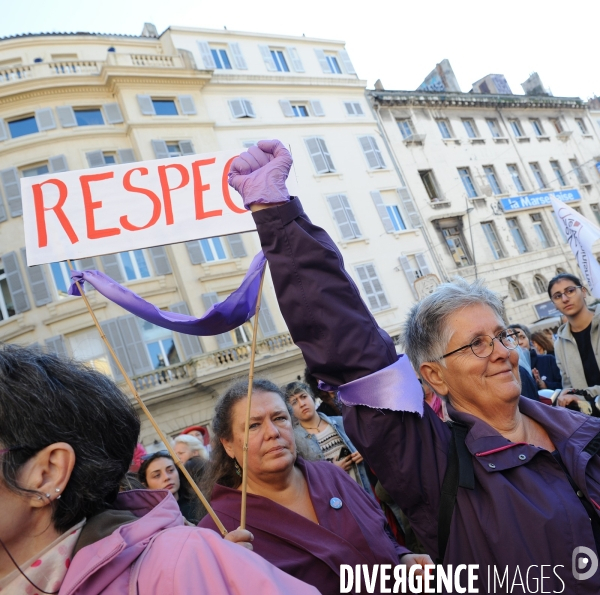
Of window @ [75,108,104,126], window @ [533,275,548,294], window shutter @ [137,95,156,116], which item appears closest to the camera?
window @ [75,108,104,126]

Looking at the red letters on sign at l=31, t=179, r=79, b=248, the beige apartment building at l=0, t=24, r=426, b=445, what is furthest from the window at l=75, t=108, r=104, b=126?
the red letters on sign at l=31, t=179, r=79, b=248

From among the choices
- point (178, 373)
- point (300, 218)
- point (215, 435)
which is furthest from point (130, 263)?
point (300, 218)

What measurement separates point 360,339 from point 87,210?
2.33 meters

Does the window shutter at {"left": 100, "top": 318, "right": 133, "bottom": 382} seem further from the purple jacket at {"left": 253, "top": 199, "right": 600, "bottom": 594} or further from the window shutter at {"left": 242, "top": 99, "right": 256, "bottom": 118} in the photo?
the purple jacket at {"left": 253, "top": 199, "right": 600, "bottom": 594}

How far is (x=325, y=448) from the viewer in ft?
12.9

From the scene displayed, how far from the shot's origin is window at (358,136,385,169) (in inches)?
886

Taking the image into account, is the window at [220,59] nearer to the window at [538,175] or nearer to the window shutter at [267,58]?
the window shutter at [267,58]

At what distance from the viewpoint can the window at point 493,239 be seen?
2392 centimetres

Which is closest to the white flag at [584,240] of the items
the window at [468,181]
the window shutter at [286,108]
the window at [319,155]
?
the window at [319,155]

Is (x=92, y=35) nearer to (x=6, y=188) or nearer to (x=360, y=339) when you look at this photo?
(x=6, y=188)

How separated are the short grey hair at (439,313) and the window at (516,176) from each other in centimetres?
2674

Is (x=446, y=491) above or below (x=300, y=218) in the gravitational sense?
below

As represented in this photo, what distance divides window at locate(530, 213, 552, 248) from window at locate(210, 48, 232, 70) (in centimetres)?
1599

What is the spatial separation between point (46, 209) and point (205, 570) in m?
2.73
